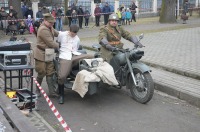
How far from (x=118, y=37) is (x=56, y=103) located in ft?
6.51

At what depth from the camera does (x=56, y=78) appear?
7.13 m

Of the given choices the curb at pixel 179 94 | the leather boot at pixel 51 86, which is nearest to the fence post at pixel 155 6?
the curb at pixel 179 94

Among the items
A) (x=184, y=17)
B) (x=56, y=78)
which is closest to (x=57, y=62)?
(x=56, y=78)

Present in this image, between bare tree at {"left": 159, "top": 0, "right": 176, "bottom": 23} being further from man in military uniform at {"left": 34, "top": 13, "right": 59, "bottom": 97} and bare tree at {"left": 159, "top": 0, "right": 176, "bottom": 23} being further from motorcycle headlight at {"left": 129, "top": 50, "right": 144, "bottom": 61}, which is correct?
man in military uniform at {"left": 34, "top": 13, "right": 59, "bottom": 97}

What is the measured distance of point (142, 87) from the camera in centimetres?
649

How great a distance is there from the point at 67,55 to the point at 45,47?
1.53 feet

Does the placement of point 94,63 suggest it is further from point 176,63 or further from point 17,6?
point 17,6

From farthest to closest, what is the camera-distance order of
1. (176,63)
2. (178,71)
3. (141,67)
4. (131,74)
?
1. (176,63)
2. (178,71)
3. (131,74)
4. (141,67)

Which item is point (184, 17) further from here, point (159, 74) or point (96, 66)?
point (96, 66)

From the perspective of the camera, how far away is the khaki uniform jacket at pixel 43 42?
266 inches

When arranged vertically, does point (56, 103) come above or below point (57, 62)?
below

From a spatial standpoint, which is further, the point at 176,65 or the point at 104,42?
the point at 176,65

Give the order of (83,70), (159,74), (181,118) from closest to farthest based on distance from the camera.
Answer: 1. (181,118)
2. (83,70)
3. (159,74)

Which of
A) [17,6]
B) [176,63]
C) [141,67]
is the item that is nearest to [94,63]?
[141,67]
